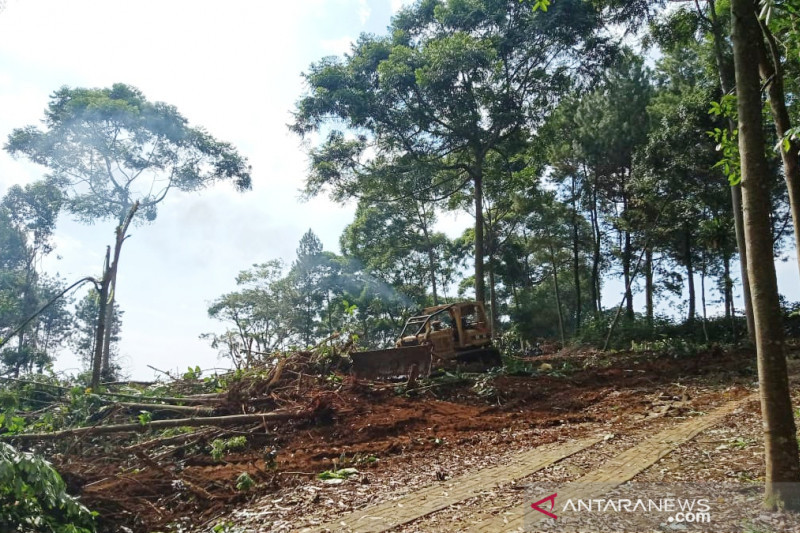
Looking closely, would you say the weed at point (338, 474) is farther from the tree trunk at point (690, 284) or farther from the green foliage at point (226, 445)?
the tree trunk at point (690, 284)

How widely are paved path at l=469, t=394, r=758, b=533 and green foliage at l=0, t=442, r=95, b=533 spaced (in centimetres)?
310

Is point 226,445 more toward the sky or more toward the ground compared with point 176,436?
more toward the ground

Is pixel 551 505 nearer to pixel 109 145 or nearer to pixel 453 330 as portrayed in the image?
pixel 453 330

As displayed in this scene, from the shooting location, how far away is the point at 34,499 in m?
4.00

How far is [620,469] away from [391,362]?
722cm

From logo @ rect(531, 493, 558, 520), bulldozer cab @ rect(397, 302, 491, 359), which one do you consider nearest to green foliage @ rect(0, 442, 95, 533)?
logo @ rect(531, 493, 558, 520)

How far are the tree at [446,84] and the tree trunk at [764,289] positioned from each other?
627 inches

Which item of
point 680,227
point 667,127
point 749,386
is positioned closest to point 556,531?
point 749,386

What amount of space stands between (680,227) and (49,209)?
1323 inches

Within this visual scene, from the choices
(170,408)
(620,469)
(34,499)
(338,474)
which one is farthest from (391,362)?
(34,499)

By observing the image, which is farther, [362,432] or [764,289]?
[362,432]

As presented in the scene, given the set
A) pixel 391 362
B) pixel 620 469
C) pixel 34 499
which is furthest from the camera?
pixel 391 362

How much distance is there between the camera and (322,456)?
275 inches

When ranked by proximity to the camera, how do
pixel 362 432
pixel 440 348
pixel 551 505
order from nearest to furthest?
pixel 551 505, pixel 362 432, pixel 440 348
